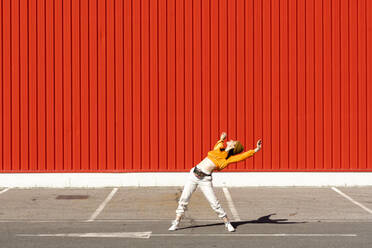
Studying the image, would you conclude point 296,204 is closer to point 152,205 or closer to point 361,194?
point 361,194

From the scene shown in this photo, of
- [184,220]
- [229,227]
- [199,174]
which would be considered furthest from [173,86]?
[229,227]

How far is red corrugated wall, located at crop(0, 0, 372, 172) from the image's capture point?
18828 mm

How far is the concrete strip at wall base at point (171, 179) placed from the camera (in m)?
18.6

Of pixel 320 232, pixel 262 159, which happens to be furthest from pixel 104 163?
pixel 320 232

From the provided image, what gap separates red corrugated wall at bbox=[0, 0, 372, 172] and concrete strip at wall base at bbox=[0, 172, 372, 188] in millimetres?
257

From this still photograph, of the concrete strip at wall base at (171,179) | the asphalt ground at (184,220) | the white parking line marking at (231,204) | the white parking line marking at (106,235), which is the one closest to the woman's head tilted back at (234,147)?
the asphalt ground at (184,220)

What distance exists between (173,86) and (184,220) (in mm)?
6746

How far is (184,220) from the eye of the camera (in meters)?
12.9

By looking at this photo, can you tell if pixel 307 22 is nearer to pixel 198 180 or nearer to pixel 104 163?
pixel 104 163

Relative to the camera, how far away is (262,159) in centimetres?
1886

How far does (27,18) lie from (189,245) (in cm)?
1119

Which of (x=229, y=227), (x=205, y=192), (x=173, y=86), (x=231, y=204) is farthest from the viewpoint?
(x=173, y=86)

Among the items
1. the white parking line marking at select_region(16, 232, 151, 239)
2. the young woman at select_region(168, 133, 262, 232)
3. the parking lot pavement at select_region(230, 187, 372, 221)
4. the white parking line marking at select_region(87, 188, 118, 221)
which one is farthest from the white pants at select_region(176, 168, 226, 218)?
the white parking line marking at select_region(87, 188, 118, 221)

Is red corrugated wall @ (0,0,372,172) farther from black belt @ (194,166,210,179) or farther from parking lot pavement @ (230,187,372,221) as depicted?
black belt @ (194,166,210,179)
